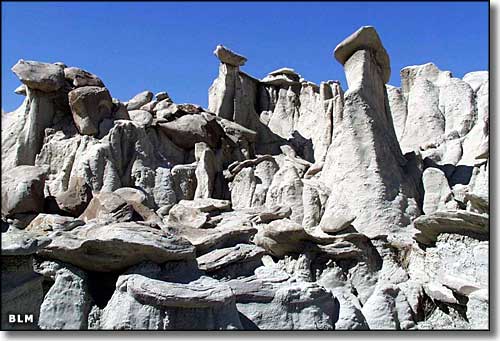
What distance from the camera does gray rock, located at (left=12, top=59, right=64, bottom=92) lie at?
10492 millimetres

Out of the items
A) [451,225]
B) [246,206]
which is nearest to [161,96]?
[246,206]

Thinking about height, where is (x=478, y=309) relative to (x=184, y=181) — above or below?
below

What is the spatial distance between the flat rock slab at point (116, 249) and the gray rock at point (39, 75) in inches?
252

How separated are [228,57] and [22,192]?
26.1 ft

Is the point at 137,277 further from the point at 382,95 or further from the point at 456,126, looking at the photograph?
the point at 456,126

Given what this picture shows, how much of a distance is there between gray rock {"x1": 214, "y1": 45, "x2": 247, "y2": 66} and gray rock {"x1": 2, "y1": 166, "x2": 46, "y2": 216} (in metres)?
7.30

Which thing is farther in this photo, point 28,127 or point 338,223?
point 28,127

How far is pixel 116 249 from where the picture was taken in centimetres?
478

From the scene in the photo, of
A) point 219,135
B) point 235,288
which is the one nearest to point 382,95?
point 219,135

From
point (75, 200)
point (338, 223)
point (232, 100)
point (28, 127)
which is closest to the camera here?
point (338, 223)

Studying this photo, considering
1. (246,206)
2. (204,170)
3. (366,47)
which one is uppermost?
(366,47)

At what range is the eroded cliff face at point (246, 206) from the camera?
15.7 feet

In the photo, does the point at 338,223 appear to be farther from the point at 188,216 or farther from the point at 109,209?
the point at 109,209

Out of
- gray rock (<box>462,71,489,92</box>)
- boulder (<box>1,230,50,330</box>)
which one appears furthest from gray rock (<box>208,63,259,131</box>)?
boulder (<box>1,230,50,330</box>)
